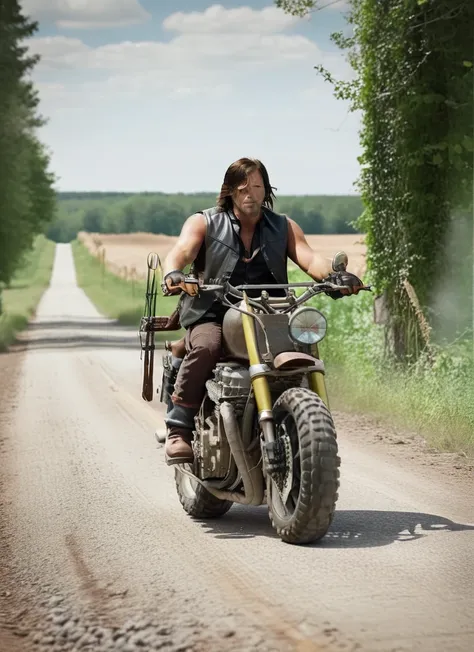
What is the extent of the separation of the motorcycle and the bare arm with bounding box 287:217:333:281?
23cm

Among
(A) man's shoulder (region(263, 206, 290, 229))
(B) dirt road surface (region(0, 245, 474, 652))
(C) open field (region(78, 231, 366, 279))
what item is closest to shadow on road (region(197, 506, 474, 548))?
(B) dirt road surface (region(0, 245, 474, 652))

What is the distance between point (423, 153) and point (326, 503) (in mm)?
8579

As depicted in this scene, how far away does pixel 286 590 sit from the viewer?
5500mm

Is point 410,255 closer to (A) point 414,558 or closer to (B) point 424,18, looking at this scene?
(B) point 424,18

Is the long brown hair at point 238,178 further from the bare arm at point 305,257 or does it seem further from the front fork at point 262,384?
the front fork at point 262,384

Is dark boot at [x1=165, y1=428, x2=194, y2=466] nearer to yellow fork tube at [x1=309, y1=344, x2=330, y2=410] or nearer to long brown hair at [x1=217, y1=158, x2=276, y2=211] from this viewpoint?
yellow fork tube at [x1=309, y1=344, x2=330, y2=410]

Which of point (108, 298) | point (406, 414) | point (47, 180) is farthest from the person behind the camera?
point (47, 180)

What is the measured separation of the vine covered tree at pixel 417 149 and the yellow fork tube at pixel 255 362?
7.45 m

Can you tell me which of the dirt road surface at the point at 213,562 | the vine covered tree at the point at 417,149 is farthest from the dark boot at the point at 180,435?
the vine covered tree at the point at 417,149

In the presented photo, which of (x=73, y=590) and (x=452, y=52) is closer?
(x=73, y=590)

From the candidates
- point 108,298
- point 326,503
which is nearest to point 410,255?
point 326,503

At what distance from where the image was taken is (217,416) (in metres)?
6.81

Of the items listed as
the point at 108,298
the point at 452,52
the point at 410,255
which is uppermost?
the point at 452,52

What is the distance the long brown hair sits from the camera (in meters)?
7.16
